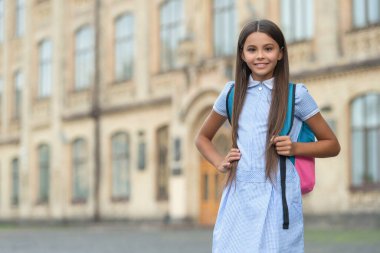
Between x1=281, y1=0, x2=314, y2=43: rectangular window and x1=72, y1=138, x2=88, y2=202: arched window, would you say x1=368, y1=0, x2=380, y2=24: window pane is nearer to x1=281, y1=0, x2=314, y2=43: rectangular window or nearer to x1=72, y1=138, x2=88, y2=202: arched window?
x1=281, y1=0, x2=314, y2=43: rectangular window

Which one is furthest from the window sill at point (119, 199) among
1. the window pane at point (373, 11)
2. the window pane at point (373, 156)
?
the window pane at point (373, 11)

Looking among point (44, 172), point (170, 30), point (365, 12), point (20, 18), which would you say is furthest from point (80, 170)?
point (365, 12)

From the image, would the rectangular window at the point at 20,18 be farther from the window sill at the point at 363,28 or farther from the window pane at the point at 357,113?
the window pane at the point at 357,113

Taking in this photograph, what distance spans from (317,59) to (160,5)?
8606 millimetres

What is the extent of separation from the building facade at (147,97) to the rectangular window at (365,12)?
1.5 inches

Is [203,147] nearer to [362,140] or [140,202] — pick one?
[362,140]

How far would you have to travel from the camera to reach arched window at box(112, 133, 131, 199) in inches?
1262

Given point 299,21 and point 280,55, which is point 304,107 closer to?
point 280,55

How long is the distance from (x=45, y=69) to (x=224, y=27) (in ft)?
40.0

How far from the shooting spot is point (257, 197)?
A: 3.44 metres

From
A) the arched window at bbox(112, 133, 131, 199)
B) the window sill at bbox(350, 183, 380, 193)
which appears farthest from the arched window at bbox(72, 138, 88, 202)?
the window sill at bbox(350, 183, 380, 193)

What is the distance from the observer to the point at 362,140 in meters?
22.7

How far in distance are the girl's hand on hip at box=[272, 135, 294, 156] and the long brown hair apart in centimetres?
3

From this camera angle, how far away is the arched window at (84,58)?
1359 inches
